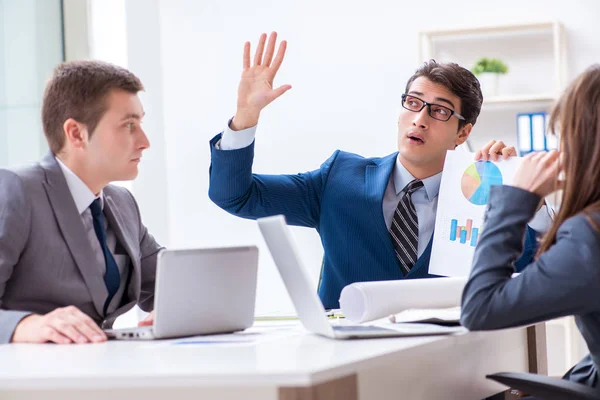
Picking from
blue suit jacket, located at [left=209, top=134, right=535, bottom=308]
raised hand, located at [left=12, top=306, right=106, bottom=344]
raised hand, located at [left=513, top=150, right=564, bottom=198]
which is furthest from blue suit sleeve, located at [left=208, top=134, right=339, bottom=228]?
raised hand, located at [left=513, top=150, right=564, bottom=198]

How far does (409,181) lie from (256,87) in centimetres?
57

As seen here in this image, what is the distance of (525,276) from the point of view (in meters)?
1.43

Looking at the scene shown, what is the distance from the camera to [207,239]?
205 inches

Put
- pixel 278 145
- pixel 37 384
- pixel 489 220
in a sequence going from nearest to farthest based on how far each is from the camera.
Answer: pixel 37 384 → pixel 489 220 → pixel 278 145

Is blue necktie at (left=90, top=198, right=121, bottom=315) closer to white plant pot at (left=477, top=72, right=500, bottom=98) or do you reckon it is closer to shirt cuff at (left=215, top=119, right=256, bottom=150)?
shirt cuff at (left=215, top=119, right=256, bottom=150)

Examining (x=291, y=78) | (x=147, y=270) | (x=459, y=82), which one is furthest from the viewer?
(x=291, y=78)

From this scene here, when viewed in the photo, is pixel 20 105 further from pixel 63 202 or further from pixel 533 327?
pixel 533 327

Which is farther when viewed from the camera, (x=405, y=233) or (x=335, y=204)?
(x=335, y=204)

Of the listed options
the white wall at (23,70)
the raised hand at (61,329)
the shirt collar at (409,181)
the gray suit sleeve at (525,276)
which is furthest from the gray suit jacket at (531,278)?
the white wall at (23,70)

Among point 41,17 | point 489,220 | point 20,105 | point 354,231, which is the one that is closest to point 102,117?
point 354,231

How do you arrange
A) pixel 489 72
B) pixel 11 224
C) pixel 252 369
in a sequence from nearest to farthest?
pixel 252 369 → pixel 11 224 → pixel 489 72

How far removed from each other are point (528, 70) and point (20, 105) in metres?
2.66

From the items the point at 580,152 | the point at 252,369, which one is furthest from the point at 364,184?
the point at 252,369

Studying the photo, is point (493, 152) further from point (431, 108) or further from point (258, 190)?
point (258, 190)
